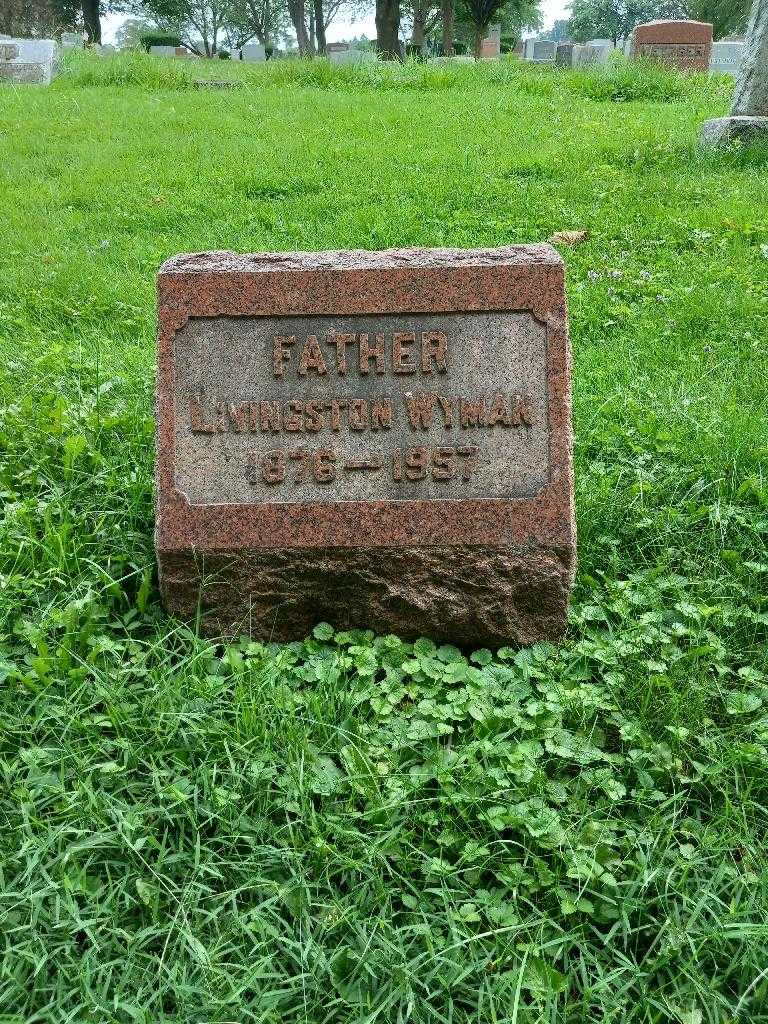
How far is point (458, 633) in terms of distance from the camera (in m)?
2.77

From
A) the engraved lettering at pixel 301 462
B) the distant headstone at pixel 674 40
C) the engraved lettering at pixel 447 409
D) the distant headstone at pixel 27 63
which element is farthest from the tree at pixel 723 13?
the engraved lettering at pixel 301 462

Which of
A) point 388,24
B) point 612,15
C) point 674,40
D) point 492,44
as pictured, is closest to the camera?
point 674,40

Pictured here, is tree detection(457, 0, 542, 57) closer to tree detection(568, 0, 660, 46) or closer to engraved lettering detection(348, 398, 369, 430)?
engraved lettering detection(348, 398, 369, 430)

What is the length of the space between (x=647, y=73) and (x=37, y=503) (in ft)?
33.4

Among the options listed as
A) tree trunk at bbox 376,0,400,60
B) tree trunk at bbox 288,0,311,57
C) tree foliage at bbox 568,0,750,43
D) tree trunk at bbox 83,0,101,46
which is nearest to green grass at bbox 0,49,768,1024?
tree trunk at bbox 376,0,400,60

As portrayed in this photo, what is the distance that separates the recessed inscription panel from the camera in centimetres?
265

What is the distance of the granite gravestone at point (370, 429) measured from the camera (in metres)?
2.62

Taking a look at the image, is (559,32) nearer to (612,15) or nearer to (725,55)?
(612,15)

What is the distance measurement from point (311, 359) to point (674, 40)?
55.8 ft

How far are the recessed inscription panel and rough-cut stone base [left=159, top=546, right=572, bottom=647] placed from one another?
0.61ft

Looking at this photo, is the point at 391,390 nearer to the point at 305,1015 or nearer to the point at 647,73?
the point at 305,1015

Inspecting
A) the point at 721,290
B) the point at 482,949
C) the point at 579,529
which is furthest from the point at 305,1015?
the point at 721,290

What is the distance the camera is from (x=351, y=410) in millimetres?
2672

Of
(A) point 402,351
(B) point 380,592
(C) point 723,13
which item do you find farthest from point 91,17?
(B) point 380,592
